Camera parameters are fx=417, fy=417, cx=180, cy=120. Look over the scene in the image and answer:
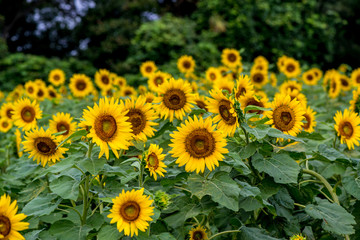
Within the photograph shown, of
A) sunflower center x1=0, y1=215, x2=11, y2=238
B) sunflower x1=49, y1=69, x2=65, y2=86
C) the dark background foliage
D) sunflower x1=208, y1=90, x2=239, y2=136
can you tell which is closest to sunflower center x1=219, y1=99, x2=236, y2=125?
sunflower x1=208, y1=90, x2=239, y2=136

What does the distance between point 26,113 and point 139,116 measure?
1.36 m

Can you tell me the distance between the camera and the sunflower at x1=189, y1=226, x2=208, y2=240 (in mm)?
2170

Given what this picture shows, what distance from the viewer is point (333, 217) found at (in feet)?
7.07

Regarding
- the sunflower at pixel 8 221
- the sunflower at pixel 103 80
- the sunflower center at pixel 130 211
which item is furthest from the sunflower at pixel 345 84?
the sunflower at pixel 8 221

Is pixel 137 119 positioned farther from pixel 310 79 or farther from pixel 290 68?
pixel 310 79

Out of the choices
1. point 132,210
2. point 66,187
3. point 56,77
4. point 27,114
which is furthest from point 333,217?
point 56,77

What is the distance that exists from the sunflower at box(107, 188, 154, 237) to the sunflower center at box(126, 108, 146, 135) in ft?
1.57

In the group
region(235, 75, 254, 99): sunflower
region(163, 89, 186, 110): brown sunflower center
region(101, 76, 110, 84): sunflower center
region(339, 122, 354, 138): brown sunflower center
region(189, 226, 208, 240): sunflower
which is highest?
region(235, 75, 254, 99): sunflower

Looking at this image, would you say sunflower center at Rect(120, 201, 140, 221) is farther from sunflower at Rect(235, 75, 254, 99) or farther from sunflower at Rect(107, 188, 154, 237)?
sunflower at Rect(235, 75, 254, 99)

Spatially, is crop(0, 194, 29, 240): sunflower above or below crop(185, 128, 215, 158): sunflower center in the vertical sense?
below

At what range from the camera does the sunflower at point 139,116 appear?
86.9 inches

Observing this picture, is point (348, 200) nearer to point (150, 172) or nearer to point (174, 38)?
point (150, 172)

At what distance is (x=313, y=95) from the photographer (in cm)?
586

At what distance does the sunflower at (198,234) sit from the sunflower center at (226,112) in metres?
0.58
